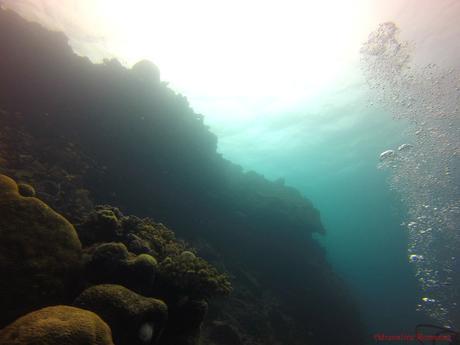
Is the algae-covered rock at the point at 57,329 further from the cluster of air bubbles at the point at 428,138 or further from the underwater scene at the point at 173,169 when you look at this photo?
the cluster of air bubbles at the point at 428,138

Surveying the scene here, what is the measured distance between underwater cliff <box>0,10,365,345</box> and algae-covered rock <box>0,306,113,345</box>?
0.05m

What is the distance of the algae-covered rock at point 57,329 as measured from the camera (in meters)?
3.28

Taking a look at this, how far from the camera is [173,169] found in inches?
808

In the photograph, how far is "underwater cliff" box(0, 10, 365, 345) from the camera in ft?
16.8

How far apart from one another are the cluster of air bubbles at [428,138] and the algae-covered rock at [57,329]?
21.0 meters

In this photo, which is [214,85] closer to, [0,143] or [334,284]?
[0,143]

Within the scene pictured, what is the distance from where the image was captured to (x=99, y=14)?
17.3 m

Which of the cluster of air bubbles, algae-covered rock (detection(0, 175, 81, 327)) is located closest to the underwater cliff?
algae-covered rock (detection(0, 175, 81, 327))

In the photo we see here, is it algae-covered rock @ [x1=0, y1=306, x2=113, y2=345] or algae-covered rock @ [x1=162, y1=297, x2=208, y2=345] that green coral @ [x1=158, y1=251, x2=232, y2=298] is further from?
algae-covered rock @ [x1=0, y1=306, x2=113, y2=345]

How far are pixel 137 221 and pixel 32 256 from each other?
3790mm

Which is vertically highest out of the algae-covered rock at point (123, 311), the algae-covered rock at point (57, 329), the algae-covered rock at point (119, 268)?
the algae-covered rock at point (119, 268)

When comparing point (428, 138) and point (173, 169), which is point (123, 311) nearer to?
point (173, 169)

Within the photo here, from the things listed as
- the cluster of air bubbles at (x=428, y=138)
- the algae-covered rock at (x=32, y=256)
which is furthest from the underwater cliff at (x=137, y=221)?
the cluster of air bubbles at (x=428, y=138)

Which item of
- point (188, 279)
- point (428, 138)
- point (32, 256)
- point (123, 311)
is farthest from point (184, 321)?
point (428, 138)
